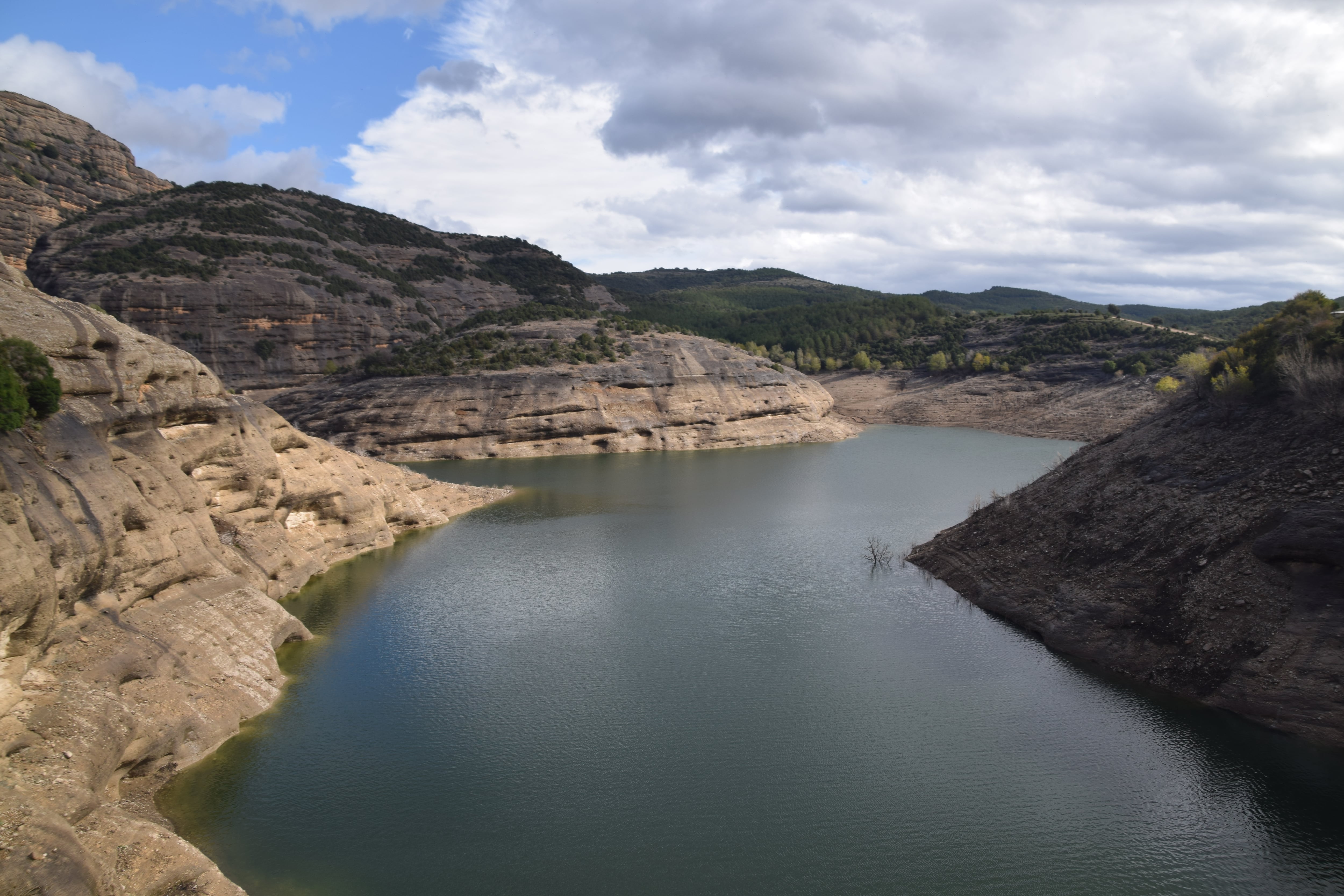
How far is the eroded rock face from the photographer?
2442 inches

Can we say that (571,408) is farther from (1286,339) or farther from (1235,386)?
(1286,339)

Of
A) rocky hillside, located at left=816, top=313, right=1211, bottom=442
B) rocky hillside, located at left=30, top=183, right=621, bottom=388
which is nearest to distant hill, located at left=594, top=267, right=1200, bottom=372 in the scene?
rocky hillside, located at left=816, top=313, right=1211, bottom=442

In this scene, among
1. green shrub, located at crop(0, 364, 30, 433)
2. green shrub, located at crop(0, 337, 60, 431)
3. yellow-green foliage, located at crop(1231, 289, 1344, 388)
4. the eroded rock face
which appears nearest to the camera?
green shrub, located at crop(0, 364, 30, 433)

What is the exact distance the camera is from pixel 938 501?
41.8 m

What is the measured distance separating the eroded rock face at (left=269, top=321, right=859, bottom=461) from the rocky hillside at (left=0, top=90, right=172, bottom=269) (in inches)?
1559

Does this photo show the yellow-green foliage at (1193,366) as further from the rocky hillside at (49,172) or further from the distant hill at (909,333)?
the rocky hillside at (49,172)

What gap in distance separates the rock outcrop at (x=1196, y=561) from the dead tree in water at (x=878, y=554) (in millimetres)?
2437

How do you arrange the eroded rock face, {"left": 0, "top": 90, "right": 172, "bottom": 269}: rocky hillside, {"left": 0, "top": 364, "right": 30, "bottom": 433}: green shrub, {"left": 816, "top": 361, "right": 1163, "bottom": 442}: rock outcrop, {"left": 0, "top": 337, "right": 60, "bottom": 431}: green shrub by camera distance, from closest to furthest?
{"left": 0, "top": 364, "right": 30, "bottom": 433}: green shrub
{"left": 0, "top": 337, "right": 60, "bottom": 431}: green shrub
the eroded rock face
{"left": 816, "top": 361, "right": 1163, "bottom": 442}: rock outcrop
{"left": 0, "top": 90, "right": 172, "bottom": 269}: rocky hillside

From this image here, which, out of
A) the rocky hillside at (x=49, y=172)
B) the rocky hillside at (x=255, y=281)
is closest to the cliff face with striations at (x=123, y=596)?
the rocky hillside at (x=255, y=281)

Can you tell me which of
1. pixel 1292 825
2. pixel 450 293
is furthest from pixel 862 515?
pixel 450 293

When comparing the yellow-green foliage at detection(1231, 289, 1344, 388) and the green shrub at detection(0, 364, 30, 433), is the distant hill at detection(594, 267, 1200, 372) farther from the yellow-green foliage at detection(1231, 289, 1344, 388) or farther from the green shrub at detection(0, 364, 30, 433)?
the green shrub at detection(0, 364, 30, 433)

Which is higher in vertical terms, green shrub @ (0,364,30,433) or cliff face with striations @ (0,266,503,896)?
green shrub @ (0,364,30,433)

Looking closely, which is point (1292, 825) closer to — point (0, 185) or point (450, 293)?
point (450, 293)

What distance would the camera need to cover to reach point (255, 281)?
78.4m
